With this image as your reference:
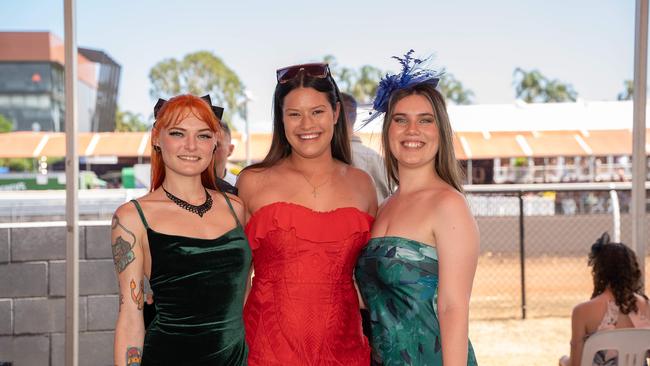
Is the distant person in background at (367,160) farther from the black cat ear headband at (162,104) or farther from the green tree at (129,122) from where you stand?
the green tree at (129,122)

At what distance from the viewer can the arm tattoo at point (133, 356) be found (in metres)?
1.86

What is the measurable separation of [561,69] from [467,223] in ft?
20.9

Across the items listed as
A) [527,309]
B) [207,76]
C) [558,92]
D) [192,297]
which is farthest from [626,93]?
[207,76]

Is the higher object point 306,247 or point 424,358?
point 306,247

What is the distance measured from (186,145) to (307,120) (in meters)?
0.45

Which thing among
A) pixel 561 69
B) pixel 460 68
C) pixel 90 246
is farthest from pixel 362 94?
pixel 90 246

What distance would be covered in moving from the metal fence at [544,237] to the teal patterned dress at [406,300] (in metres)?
6.80

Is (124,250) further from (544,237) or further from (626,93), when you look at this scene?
(544,237)

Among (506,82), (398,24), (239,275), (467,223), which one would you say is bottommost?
(239,275)

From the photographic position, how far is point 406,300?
6.35ft

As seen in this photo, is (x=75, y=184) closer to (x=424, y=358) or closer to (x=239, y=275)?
(x=239, y=275)

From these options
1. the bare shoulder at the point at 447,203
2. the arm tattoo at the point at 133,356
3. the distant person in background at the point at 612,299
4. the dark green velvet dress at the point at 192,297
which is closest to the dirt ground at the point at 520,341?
the distant person in background at the point at 612,299

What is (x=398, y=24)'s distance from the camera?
823 cm

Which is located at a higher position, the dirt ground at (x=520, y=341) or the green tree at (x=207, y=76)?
the green tree at (x=207, y=76)
